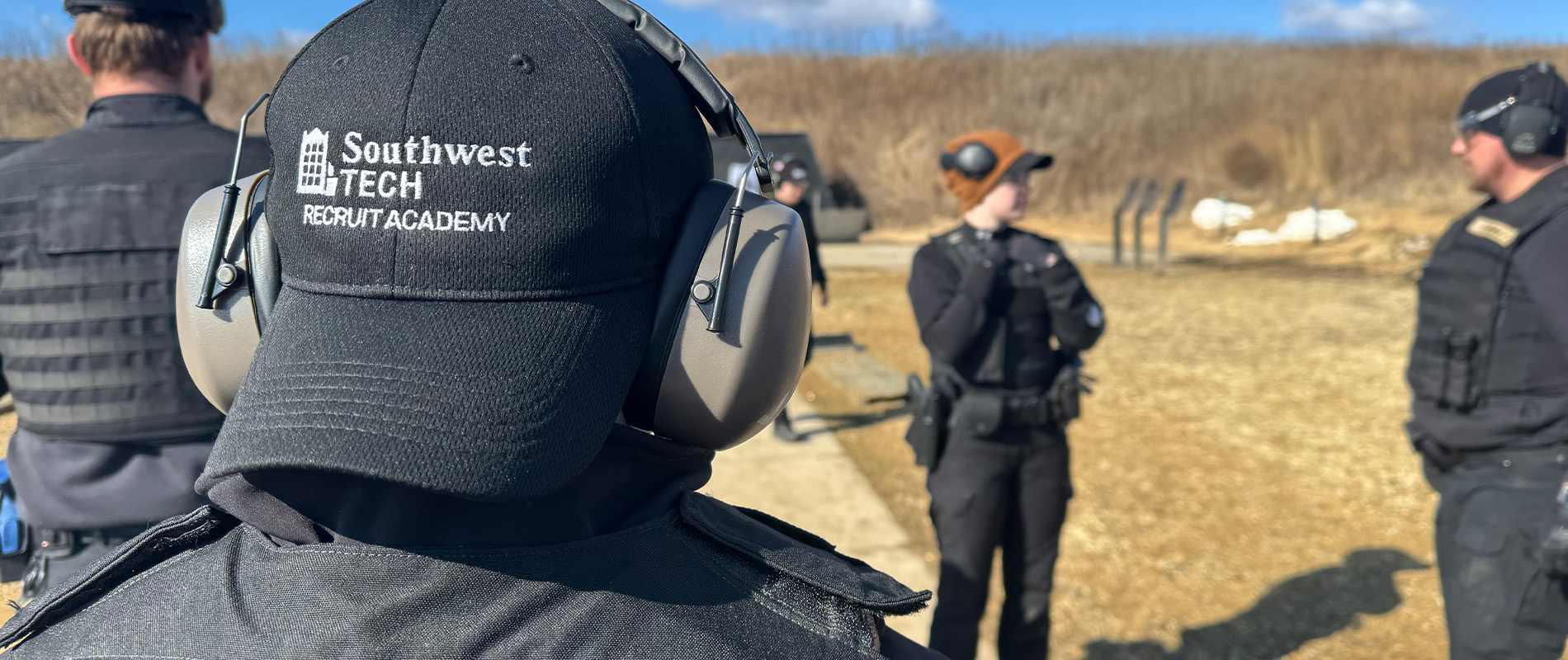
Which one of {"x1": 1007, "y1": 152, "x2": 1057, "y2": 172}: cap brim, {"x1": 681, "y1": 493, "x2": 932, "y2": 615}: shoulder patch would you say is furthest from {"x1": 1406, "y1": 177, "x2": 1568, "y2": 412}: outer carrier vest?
{"x1": 681, "y1": 493, "x2": 932, "y2": 615}: shoulder patch

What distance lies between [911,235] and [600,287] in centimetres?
2145

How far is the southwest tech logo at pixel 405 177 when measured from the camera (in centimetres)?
82

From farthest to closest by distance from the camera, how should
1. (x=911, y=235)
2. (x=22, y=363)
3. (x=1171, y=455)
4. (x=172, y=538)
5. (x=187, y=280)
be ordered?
(x=911, y=235) → (x=1171, y=455) → (x=22, y=363) → (x=187, y=280) → (x=172, y=538)

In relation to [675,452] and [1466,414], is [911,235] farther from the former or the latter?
[675,452]

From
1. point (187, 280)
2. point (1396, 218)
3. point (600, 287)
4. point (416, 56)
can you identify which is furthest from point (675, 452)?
point (1396, 218)

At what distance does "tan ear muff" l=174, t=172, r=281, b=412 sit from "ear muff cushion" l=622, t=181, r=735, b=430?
1.37ft

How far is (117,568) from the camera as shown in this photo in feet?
2.89

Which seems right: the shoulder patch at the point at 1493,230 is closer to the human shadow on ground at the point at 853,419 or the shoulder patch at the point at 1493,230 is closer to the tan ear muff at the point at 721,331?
the tan ear muff at the point at 721,331

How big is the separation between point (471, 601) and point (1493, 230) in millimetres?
3105

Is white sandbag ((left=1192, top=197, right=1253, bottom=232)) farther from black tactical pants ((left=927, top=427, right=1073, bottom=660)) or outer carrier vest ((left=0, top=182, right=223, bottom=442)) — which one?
outer carrier vest ((left=0, top=182, right=223, bottom=442))

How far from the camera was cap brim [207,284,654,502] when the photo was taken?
0.76 m

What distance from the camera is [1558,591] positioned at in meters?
2.49

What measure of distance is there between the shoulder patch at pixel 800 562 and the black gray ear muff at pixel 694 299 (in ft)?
0.26

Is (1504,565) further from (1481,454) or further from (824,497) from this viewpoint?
(824,497)
